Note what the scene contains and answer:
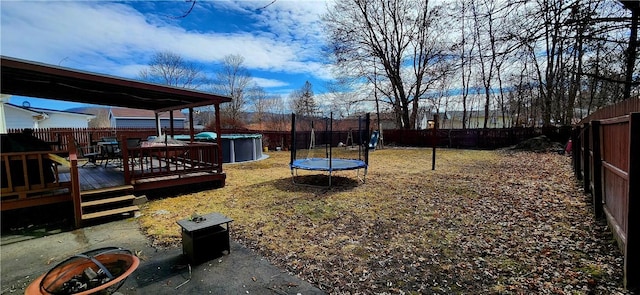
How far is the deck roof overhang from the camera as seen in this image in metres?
3.95

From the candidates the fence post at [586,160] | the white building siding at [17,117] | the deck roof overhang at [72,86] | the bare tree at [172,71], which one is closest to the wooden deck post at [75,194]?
the deck roof overhang at [72,86]

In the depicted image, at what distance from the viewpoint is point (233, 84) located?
28531mm

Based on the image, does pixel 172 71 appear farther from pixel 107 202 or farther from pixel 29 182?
pixel 107 202

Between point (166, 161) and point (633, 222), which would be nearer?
point (633, 222)

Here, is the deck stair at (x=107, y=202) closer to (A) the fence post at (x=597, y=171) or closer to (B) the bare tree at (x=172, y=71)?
(A) the fence post at (x=597, y=171)

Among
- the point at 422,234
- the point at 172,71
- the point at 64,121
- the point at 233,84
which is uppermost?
the point at 172,71

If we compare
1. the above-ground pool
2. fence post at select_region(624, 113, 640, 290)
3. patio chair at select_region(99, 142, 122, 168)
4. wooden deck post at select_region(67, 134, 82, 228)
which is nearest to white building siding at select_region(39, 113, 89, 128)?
the above-ground pool

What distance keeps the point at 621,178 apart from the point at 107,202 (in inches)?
267

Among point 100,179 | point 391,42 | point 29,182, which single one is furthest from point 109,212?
point 391,42

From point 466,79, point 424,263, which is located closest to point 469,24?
point 424,263

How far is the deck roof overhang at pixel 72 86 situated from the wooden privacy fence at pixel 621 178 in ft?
21.0

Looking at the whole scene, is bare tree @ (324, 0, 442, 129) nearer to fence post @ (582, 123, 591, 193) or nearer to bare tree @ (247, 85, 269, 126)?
bare tree @ (247, 85, 269, 126)

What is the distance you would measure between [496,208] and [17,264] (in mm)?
6540

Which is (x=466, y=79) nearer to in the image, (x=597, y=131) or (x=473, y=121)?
(x=473, y=121)
